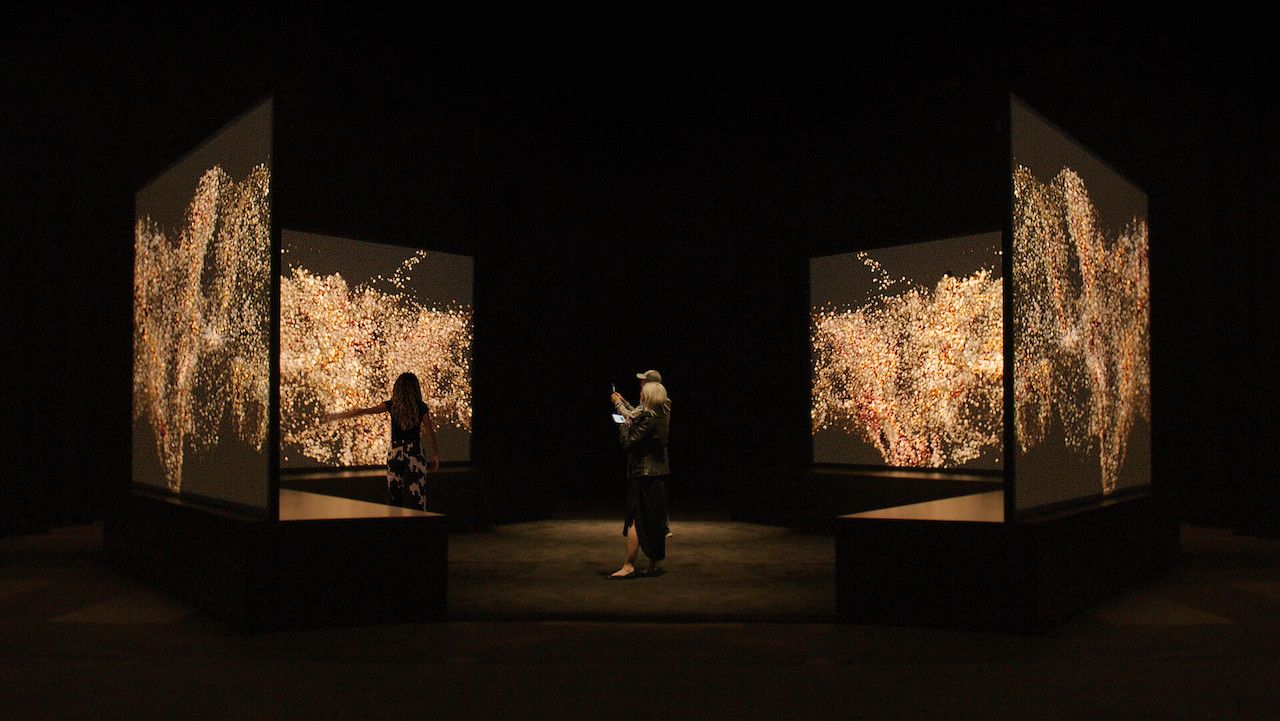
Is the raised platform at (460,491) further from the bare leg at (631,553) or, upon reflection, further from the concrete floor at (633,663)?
the bare leg at (631,553)

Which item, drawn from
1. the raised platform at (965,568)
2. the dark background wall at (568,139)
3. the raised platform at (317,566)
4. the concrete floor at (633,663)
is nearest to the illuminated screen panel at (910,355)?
the dark background wall at (568,139)

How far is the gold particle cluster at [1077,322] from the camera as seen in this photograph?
19.1 feet

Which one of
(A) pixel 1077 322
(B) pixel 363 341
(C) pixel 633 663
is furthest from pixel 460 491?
(A) pixel 1077 322

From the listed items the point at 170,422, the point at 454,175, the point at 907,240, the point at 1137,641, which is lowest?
the point at 1137,641

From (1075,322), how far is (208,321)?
564 cm

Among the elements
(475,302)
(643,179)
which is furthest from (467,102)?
(643,179)

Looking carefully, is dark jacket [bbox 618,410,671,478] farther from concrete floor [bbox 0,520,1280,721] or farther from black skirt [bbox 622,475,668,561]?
concrete floor [bbox 0,520,1280,721]

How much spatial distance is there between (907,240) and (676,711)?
6.74 meters

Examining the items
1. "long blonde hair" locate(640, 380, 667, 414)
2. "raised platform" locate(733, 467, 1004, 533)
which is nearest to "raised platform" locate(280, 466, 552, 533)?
"raised platform" locate(733, 467, 1004, 533)

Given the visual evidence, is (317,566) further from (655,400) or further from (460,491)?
(460,491)

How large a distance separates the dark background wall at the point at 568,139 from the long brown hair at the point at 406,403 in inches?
64.0

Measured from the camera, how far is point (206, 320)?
673cm

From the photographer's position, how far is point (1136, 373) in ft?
26.0

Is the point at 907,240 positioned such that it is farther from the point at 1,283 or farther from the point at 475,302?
the point at 1,283
